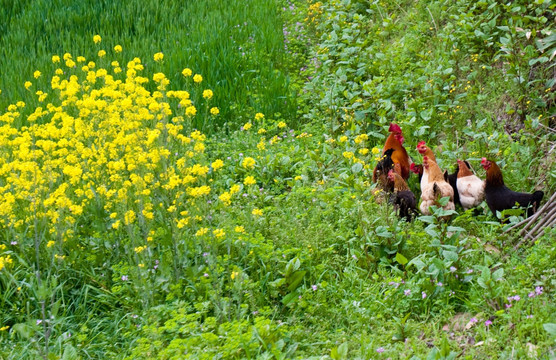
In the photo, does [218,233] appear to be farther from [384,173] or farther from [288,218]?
[384,173]

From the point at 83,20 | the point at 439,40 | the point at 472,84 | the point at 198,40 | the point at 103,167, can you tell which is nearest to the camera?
the point at 103,167

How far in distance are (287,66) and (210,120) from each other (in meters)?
1.77

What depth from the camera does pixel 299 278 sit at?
3371 millimetres

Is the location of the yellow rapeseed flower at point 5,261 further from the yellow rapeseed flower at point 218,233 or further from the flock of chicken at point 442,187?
the flock of chicken at point 442,187

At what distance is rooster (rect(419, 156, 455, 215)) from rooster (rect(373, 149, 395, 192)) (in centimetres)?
25

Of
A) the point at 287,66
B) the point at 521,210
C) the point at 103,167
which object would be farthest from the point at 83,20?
the point at 521,210

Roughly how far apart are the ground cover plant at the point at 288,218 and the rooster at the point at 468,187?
110 mm

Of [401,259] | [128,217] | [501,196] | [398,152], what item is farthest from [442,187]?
[128,217]

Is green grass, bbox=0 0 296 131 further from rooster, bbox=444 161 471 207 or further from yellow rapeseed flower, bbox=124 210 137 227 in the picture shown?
yellow rapeseed flower, bbox=124 210 137 227

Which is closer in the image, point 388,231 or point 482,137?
point 388,231

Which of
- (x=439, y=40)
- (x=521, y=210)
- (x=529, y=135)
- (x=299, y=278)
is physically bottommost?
(x=299, y=278)

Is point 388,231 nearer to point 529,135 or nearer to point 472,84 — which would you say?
point 529,135

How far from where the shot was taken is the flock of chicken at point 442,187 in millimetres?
3652

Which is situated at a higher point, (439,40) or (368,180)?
(439,40)
